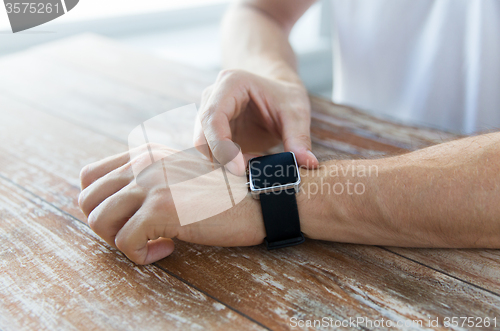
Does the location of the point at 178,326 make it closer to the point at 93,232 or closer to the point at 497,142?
the point at 93,232

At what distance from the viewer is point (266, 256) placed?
654 mm

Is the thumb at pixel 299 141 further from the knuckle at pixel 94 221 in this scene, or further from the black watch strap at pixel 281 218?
the knuckle at pixel 94 221

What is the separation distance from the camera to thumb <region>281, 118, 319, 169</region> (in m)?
0.79

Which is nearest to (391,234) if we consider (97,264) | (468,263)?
(468,263)

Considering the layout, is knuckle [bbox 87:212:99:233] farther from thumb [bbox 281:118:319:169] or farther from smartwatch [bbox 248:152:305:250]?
thumb [bbox 281:118:319:169]

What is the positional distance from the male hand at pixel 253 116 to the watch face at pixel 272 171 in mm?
45

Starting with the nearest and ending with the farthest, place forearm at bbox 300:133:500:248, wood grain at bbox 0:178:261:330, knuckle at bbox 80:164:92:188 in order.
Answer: wood grain at bbox 0:178:261:330 → forearm at bbox 300:133:500:248 → knuckle at bbox 80:164:92:188

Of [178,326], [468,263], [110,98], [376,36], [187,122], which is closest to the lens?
[178,326]

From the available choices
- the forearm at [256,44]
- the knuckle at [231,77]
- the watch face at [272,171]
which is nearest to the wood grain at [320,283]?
the watch face at [272,171]

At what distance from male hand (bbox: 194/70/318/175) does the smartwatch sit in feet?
0.25

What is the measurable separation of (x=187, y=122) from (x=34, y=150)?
0.41m

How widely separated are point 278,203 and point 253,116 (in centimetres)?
35

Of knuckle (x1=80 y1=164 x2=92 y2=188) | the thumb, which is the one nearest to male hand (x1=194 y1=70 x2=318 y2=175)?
the thumb

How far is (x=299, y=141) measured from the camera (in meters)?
0.83
